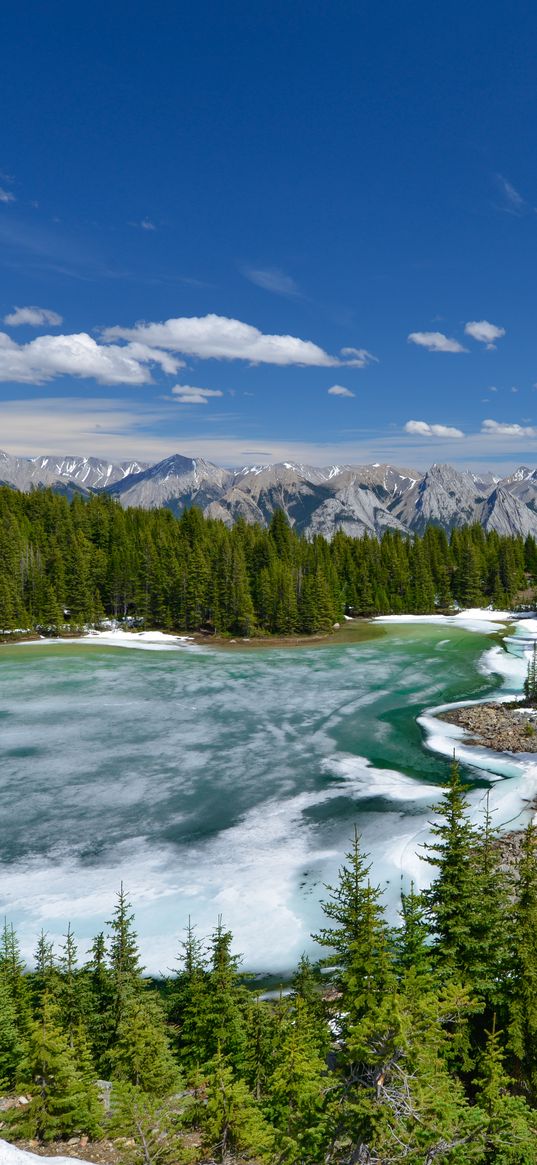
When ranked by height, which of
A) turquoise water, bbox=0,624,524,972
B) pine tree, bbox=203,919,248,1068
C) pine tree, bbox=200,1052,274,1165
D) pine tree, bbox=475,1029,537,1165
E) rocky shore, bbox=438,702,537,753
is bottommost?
turquoise water, bbox=0,624,524,972

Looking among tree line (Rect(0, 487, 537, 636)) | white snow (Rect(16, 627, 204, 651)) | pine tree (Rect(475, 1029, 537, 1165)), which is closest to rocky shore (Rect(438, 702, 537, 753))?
pine tree (Rect(475, 1029, 537, 1165))

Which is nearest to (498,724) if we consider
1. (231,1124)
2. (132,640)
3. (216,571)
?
(231,1124)

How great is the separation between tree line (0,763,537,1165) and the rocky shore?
2475 centimetres

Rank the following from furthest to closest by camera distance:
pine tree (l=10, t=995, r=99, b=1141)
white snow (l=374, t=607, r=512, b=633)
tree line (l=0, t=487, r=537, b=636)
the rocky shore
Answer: white snow (l=374, t=607, r=512, b=633)
tree line (l=0, t=487, r=537, b=636)
the rocky shore
pine tree (l=10, t=995, r=99, b=1141)

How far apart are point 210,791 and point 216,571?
66.6m

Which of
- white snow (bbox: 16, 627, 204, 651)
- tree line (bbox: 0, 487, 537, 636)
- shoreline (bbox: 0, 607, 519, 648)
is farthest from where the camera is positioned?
tree line (bbox: 0, 487, 537, 636)

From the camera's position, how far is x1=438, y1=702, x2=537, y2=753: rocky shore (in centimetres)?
3836

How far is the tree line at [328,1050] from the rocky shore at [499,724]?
24.7 m

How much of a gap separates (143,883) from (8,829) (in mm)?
8514

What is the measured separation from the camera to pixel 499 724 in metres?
42.2

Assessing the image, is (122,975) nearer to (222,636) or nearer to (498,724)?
(498,724)

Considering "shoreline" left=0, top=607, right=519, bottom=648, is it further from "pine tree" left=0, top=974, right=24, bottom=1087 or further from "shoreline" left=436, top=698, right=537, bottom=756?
"pine tree" left=0, top=974, right=24, bottom=1087

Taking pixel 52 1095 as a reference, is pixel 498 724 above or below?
below

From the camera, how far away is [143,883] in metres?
23.7
